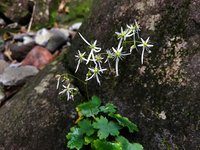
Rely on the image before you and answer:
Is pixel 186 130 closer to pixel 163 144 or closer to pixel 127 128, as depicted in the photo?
pixel 163 144

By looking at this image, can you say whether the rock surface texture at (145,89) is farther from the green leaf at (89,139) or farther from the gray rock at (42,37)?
the gray rock at (42,37)

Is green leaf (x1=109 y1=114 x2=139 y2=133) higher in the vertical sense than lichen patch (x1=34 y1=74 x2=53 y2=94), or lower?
higher

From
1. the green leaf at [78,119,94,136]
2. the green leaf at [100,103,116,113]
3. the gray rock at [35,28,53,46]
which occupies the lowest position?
the gray rock at [35,28,53,46]

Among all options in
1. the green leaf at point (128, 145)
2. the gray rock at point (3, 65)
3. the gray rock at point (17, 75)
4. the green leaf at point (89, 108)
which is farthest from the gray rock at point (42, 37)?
the green leaf at point (128, 145)

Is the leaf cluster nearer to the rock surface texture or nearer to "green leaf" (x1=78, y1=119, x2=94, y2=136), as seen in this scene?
"green leaf" (x1=78, y1=119, x2=94, y2=136)

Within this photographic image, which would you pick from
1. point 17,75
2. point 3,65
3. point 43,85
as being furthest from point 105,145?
point 3,65

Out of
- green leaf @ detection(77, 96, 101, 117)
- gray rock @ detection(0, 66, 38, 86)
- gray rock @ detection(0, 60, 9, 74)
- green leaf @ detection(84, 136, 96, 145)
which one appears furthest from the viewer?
gray rock @ detection(0, 60, 9, 74)

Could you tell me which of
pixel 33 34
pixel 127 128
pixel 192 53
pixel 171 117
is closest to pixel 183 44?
pixel 192 53

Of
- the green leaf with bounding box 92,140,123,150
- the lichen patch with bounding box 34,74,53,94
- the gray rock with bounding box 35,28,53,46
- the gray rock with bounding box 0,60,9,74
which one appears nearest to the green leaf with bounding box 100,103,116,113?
the green leaf with bounding box 92,140,123,150
